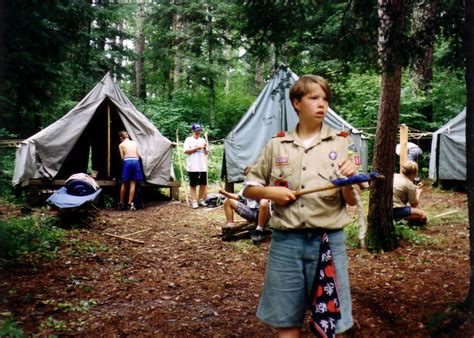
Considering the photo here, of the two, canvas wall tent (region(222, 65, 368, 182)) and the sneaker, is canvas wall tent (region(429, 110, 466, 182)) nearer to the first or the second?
canvas wall tent (region(222, 65, 368, 182))

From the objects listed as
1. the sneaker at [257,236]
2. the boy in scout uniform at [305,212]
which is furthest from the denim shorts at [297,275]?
the sneaker at [257,236]

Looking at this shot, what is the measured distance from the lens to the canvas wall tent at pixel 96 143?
29.0 ft

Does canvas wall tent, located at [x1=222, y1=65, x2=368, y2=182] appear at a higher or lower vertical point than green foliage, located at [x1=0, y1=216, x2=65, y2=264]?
higher

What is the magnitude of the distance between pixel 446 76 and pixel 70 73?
1067cm

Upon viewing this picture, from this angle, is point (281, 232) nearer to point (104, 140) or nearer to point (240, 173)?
point (240, 173)

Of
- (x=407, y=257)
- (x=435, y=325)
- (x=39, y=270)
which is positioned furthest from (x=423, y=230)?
(x=39, y=270)

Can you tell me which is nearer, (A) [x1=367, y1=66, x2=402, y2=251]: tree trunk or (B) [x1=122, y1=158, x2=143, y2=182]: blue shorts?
(A) [x1=367, y1=66, x2=402, y2=251]: tree trunk

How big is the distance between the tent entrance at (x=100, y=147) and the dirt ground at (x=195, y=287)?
4.34 meters

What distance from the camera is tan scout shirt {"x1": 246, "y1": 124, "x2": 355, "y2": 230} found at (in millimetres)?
2168

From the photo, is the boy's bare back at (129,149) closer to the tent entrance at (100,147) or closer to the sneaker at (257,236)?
the tent entrance at (100,147)

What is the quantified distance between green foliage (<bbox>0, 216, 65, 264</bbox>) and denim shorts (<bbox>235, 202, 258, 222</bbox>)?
2646 mm

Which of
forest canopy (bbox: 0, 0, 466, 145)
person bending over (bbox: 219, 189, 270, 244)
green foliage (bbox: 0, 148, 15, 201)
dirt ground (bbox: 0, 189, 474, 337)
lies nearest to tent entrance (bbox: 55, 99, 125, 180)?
forest canopy (bbox: 0, 0, 466, 145)

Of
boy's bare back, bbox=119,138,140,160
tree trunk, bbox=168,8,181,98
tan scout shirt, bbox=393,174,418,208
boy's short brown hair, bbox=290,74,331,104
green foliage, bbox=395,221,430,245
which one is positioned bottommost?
green foliage, bbox=395,221,430,245

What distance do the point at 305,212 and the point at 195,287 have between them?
253 centimetres
